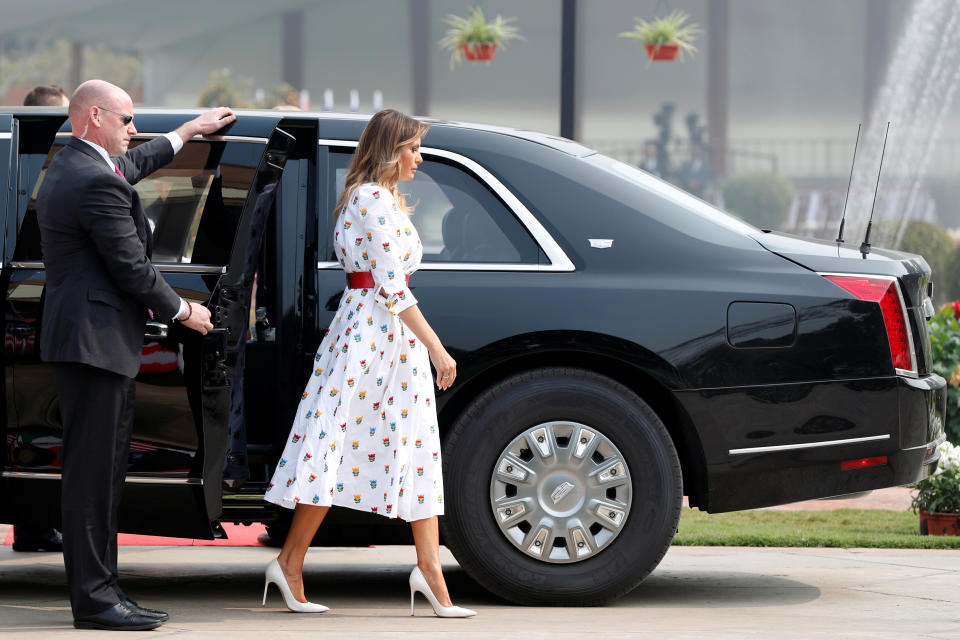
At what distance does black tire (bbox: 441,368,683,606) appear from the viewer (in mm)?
5004

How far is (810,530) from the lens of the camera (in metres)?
7.61

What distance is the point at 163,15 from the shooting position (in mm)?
19672

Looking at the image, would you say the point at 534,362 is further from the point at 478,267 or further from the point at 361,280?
the point at 361,280

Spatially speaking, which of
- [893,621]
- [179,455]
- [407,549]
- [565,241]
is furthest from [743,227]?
[407,549]

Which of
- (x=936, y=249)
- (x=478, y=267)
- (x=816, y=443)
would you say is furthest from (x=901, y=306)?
(x=936, y=249)

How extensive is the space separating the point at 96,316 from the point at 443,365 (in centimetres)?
110

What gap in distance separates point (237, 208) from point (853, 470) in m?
2.35

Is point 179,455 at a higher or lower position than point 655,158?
lower

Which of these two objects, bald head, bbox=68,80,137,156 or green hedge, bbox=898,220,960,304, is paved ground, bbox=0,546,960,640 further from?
green hedge, bbox=898,220,960,304

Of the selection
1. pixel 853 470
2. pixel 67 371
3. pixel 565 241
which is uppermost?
pixel 565 241

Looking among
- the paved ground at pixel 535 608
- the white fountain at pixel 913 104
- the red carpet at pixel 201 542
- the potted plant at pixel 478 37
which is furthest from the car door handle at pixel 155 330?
the white fountain at pixel 913 104

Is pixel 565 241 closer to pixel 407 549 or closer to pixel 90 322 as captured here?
pixel 90 322

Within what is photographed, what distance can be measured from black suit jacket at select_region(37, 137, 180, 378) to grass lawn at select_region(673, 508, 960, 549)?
3.54 metres

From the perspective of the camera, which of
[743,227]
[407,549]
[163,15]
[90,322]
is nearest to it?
[90,322]
